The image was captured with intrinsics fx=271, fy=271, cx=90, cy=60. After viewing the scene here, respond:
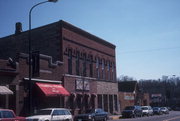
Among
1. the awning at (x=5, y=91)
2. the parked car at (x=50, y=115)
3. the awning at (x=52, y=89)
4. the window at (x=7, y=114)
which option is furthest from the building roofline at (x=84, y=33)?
the window at (x=7, y=114)

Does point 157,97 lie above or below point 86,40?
below

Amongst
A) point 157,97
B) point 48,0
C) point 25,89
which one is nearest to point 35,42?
point 25,89

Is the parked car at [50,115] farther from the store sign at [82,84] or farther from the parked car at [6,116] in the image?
the store sign at [82,84]

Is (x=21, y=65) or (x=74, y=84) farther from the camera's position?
(x=74, y=84)

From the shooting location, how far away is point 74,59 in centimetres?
3525

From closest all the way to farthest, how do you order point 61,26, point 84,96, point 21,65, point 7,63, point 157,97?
1. point 7,63
2. point 21,65
3. point 61,26
4. point 84,96
5. point 157,97

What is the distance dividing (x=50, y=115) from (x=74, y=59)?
604 inches

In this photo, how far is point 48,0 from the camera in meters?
21.9

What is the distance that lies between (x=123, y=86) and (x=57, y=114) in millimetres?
47923

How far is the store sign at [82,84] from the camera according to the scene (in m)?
34.9

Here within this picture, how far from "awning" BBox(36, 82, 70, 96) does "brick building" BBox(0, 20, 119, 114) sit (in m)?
0.90

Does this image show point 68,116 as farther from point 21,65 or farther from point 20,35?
point 20,35

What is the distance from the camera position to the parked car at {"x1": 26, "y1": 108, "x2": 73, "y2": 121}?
758 inches

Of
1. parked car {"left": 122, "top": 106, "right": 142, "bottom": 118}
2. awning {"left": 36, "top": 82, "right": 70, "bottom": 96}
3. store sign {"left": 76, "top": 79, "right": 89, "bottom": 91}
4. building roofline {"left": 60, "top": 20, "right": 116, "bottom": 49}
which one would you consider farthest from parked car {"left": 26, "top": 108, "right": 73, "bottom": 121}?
parked car {"left": 122, "top": 106, "right": 142, "bottom": 118}
